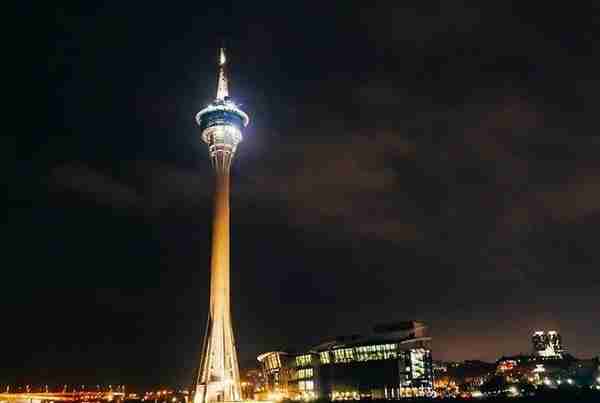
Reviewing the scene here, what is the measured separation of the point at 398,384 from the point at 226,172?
91084mm

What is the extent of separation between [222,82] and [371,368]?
97.3 meters

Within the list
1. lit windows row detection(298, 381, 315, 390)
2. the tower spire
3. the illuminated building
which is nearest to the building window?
the illuminated building

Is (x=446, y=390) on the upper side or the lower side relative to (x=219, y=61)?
lower

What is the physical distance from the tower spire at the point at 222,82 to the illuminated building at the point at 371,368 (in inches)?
3609

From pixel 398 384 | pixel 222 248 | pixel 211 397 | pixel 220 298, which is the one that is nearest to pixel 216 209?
pixel 222 248

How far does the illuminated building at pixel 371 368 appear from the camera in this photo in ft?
568

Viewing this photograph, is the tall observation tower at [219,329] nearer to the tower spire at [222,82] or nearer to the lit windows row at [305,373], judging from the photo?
the tower spire at [222,82]

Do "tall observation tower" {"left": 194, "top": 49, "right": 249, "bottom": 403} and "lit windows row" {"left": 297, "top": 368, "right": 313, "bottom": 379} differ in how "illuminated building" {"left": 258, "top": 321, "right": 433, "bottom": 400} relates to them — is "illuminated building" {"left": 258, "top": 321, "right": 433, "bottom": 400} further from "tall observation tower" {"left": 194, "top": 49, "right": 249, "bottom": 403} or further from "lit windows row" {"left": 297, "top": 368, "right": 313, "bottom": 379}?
"tall observation tower" {"left": 194, "top": 49, "right": 249, "bottom": 403}

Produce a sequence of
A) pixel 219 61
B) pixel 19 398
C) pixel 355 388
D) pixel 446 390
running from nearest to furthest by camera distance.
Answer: pixel 219 61
pixel 19 398
pixel 355 388
pixel 446 390

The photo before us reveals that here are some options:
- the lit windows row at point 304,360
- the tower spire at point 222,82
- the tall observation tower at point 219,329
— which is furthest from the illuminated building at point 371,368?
the tower spire at point 222,82

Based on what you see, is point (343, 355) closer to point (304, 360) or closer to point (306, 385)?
point (304, 360)

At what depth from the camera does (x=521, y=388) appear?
607 ft

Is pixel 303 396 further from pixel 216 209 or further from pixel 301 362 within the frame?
pixel 216 209

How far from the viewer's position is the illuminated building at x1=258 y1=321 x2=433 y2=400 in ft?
568
